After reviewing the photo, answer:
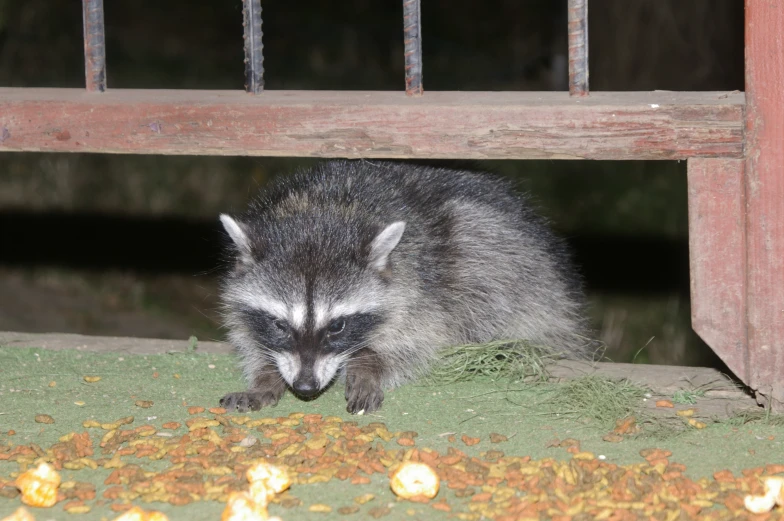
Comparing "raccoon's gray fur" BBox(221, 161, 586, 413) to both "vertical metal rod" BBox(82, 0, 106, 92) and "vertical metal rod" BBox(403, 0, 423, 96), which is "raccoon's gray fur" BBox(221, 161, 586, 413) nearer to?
"vertical metal rod" BBox(403, 0, 423, 96)

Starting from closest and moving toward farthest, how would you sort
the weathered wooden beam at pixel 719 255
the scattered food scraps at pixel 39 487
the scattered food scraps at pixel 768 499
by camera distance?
the scattered food scraps at pixel 768 499, the scattered food scraps at pixel 39 487, the weathered wooden beam at pixel 719 255

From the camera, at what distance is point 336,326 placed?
12.4 ft

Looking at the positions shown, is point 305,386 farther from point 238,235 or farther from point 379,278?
point 238,235

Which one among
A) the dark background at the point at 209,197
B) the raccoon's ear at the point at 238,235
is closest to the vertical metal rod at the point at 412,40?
the raccoon's ear at the point at 238,235

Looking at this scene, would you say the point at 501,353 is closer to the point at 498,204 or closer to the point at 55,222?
the point at 498,204

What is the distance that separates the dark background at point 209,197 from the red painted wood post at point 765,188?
4500 millimetres

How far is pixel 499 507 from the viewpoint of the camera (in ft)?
9.09

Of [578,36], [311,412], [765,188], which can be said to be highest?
[578,36]

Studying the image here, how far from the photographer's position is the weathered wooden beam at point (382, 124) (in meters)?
3.37

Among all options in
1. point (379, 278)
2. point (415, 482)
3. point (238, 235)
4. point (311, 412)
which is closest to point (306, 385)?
point (311, 412)

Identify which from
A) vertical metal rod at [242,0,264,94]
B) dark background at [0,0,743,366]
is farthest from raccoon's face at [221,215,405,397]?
dark background at [0,0,743,366]

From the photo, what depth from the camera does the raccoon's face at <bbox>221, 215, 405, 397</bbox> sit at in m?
3.67

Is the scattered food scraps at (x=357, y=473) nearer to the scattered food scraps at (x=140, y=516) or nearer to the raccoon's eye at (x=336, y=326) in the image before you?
the scattered food scraps at (x=140, y=516)

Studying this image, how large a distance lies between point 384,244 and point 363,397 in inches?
21.9
